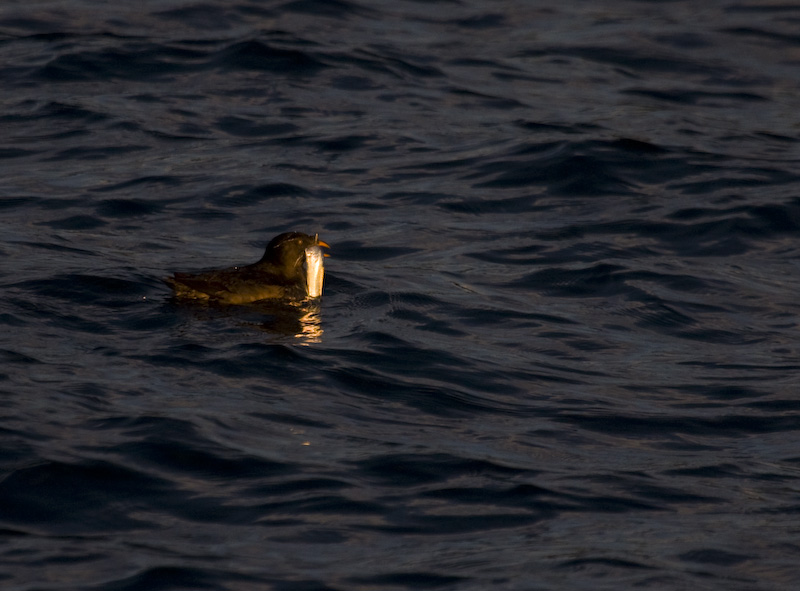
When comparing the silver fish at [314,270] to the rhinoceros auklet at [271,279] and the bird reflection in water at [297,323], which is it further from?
the bird reflection in water at [297,323]

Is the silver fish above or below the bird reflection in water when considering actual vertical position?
above

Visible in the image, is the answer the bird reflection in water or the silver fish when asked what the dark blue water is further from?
the silver fish

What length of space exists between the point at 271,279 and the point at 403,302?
1125 mm

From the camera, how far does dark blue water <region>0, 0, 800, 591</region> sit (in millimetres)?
6672

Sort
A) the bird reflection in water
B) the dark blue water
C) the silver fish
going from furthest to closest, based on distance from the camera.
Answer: the silver fish → the bird reflection in water → the dark blue water

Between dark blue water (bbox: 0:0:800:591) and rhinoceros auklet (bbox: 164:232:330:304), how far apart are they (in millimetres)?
247

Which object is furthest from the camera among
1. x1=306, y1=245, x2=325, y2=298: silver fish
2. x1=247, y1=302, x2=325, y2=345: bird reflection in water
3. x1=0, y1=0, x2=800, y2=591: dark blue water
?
x1=306, y1=245, x2=325, y2=298: silver fish

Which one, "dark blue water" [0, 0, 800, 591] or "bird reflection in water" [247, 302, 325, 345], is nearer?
"dark blue water" [0, 0, 800, 591]

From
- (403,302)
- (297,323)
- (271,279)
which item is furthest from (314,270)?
(403,302)

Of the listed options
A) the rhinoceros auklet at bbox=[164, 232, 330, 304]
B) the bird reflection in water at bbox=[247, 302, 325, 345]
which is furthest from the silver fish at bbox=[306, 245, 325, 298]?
the bird reflection in water at bbox=[247, 302, 325, 345]

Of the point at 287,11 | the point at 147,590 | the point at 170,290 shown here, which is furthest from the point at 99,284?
the point at 287,11

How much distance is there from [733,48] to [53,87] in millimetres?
9955

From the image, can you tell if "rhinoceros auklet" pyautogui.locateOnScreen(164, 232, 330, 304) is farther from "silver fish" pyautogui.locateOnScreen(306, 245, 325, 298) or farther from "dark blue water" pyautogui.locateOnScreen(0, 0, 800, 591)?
"dark blue water" pyautogui.locateOnScreen(0, 0, 800, 591)

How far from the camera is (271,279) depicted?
10.2 meters
